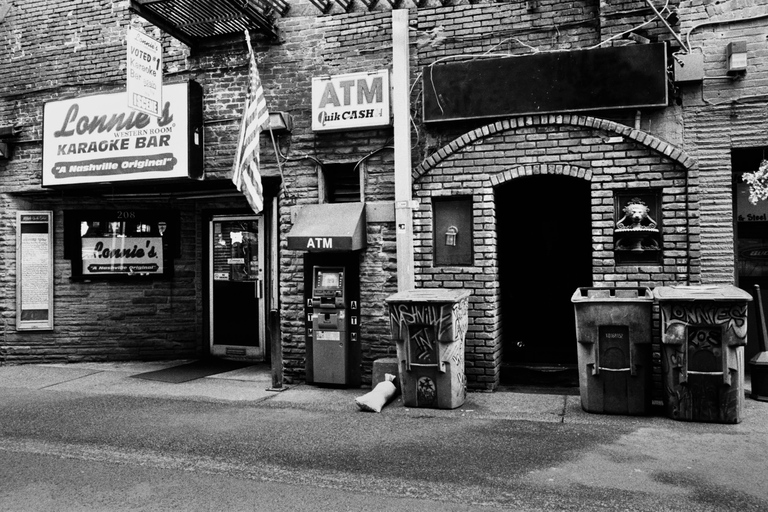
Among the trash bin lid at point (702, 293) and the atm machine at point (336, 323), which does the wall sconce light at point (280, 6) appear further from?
the trash bin lid at point (702, 293)

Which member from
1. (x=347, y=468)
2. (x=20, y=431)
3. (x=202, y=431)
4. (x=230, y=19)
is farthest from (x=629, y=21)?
(x=20, y=431)

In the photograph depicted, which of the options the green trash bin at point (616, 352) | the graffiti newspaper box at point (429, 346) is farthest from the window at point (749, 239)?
the graffiti newspaper box at point (429, 346)

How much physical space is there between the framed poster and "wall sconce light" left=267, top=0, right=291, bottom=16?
4.88m

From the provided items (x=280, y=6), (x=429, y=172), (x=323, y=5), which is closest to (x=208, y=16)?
(x=280, y=6)

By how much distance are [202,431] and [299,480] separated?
67.0 inches

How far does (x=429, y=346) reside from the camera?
6.45 metres

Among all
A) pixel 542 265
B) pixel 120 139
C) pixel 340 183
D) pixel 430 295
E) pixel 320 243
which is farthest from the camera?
pixel 542 265

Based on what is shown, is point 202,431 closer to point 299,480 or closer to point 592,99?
point 299,480

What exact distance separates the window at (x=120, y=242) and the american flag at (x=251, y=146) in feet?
9.78

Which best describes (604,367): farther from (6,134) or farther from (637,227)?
(6,134)

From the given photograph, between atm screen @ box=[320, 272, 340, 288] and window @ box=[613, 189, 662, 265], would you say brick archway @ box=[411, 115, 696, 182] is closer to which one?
window @ box=[613, 189, 662, 265]

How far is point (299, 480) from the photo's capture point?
14.9 feet

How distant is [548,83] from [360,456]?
4.64m

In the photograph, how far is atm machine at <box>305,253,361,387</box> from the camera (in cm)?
761
